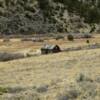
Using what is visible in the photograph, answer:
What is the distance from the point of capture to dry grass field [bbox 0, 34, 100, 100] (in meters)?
17.2

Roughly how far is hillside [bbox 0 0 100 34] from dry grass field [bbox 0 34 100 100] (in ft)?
187

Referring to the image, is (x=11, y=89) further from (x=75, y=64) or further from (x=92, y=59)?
(x=92, y=59)

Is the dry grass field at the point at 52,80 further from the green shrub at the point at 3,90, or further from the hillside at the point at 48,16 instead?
the hillside at the point at 48,16

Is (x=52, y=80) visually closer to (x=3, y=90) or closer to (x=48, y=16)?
(x=3, y=90)

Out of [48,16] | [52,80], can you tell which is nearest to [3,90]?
[52,80]

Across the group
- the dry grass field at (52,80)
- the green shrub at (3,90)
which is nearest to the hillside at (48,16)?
the dry grass field at (52,80)

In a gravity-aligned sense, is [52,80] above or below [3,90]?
below

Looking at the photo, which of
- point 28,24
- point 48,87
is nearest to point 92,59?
point 48,87

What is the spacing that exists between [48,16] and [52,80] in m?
74.6

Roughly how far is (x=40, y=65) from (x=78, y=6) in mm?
71196

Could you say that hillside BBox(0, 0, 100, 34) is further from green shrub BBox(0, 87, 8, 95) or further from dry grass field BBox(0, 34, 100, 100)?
green shrub BBox(0, 87, 8, 95)

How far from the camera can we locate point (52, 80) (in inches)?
879

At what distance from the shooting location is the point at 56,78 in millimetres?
23469

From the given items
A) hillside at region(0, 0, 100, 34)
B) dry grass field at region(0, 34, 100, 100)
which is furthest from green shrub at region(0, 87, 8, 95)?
hillside at region(0, 0, 100, 34)
